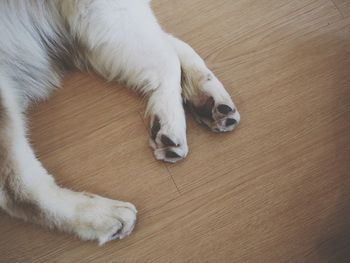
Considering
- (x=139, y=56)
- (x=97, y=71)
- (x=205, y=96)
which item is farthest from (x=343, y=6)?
(x=97, y=71)

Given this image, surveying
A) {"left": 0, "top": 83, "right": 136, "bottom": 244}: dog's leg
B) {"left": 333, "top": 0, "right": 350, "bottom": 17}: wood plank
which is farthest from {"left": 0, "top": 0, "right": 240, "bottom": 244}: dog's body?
{"left": 333, "top": 0, "right": 350, "bottom": 17}: wood plank

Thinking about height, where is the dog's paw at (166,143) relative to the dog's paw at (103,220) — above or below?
above

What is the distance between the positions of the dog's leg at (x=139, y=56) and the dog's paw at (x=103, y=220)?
0.20m

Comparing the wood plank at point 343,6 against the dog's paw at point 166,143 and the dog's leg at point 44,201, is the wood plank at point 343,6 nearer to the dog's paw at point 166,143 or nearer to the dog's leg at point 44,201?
the dog's paw at point 166,143

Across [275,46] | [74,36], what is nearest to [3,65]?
[74,36]

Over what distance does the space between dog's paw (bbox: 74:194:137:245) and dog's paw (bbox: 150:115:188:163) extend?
0.19 m

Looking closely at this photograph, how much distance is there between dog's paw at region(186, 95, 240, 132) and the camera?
1.16m

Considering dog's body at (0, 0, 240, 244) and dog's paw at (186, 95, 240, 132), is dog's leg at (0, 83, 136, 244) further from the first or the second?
dog's paw at (186, 95, 240, 132)

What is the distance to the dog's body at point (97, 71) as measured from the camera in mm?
1048

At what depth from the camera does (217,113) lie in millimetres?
1165

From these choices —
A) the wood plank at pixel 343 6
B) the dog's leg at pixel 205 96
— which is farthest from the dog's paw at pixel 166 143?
the wood plank at pixel 343 6

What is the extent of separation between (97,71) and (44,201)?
0.47 metres

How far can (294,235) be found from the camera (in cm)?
110

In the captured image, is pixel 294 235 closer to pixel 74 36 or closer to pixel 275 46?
pixel 275 46
